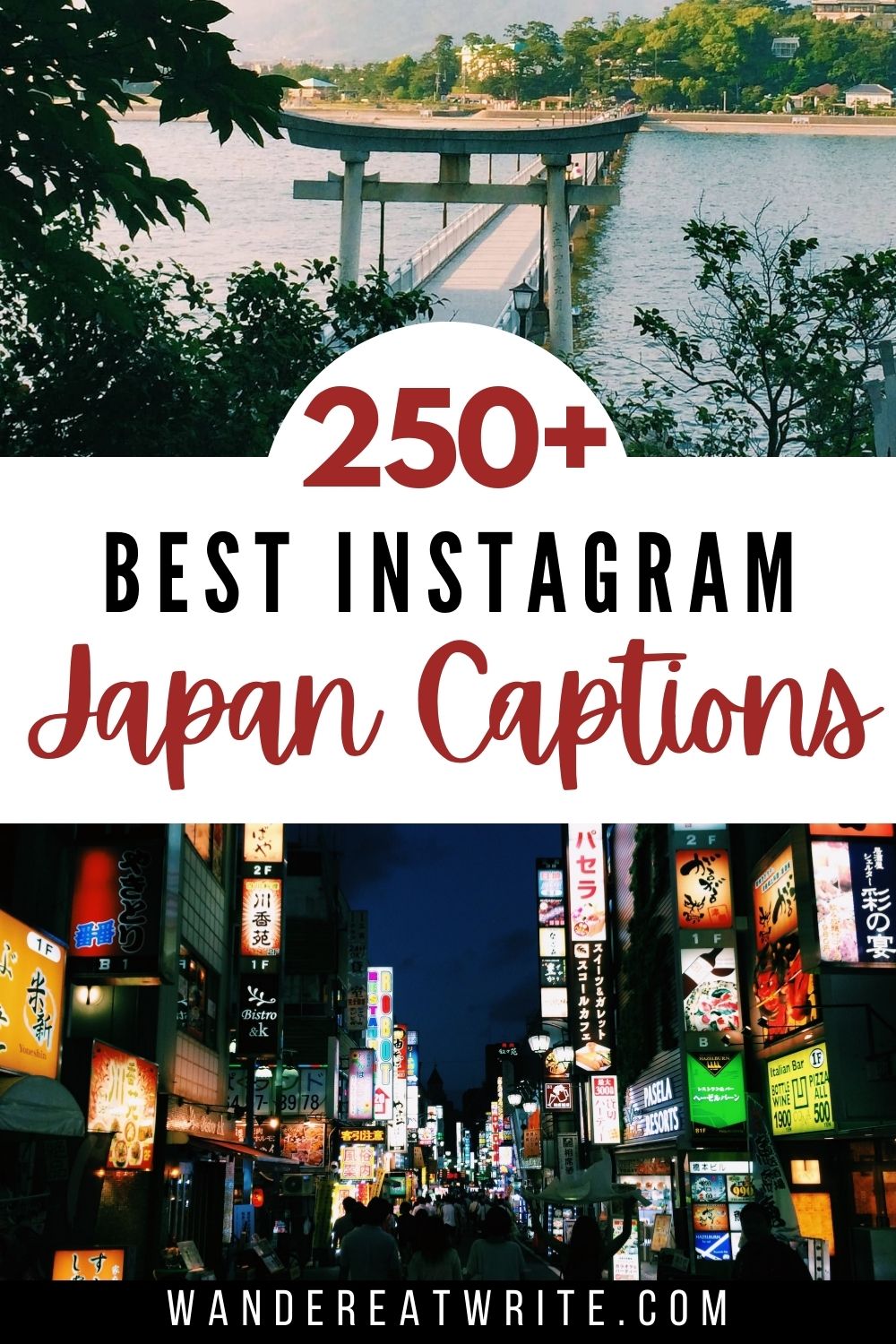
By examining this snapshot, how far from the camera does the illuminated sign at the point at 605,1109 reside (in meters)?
24.9

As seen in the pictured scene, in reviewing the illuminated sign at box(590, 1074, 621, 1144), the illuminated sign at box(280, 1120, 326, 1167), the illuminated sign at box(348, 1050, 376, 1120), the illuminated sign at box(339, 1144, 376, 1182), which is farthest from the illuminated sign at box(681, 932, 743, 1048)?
the illuminated sign at box(348, 1050, 376, 1120)

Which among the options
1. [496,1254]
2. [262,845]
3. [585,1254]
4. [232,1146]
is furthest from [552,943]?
[496,1254]

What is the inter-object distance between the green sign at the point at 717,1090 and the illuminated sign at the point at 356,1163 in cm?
2560

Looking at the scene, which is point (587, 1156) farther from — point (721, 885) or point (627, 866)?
point (721, 885)

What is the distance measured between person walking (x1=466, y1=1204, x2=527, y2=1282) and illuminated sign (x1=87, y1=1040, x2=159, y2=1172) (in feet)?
17.6

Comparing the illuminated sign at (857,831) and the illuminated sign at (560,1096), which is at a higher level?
the illuminated sign at (857,831)

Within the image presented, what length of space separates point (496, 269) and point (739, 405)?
2.82 meters

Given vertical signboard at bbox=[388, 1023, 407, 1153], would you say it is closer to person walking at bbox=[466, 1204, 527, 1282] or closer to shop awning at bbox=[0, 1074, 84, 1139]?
shop awning at bbox=[0, 1074, 84, 1139]

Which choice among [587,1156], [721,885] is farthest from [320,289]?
[587,1156]

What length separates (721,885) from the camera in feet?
56.1

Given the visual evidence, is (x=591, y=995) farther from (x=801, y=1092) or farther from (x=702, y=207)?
(x=702, y=207)

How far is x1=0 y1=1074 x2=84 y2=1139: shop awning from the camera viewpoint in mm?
7512

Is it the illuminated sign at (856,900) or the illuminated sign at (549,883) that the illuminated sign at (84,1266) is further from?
the illuminated sign at (549,883)

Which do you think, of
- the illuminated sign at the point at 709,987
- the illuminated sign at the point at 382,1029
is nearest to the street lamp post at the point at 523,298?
the illuminated sign at the point at 709,987
